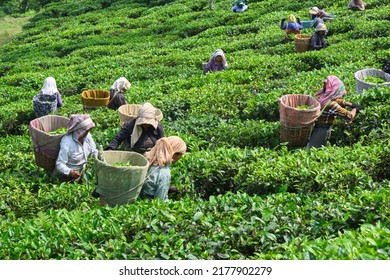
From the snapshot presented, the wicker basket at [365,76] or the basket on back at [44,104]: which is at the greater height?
the wicker basket at [365,76]

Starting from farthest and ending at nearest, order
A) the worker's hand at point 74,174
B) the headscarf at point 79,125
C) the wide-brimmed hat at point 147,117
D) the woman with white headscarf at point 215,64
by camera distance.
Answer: the woman with white headscarf at point 215,64
the worker's hand at point 74,174
the headscarf at point 79,125
the wide-brimmed hat at point 147,117

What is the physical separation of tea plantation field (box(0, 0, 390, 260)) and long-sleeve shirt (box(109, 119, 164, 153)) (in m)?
0.57

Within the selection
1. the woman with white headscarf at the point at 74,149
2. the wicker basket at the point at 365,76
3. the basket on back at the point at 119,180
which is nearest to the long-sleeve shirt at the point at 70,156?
the woman with white headscarf at the point at 74,149

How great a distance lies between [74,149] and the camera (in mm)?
6965

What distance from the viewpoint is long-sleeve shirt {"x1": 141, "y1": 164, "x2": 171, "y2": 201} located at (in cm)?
614

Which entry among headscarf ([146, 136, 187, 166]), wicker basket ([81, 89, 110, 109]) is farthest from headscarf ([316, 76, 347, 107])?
wicker basket ([81, 89, 110, 109])

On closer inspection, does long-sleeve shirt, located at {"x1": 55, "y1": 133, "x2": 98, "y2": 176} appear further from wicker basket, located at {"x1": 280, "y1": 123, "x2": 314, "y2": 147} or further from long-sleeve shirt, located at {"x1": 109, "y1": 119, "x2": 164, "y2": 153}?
wicker basket, located at {"x1": 280, "y1": 123, "x2": 314, "y2": 147}

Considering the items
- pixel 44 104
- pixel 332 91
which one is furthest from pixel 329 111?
pixel 44 104

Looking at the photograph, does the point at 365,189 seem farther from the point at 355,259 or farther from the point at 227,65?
the point at 227,65

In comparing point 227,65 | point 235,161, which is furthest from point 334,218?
point 227,65

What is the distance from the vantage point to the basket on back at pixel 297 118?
7.24m

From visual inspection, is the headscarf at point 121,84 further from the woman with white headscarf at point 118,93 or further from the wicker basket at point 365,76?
the wicker basket at point 365,76

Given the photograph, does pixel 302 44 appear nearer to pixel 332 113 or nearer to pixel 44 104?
pixel 332 113

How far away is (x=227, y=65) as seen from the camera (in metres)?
13.5
